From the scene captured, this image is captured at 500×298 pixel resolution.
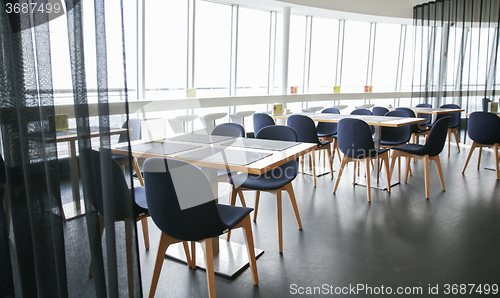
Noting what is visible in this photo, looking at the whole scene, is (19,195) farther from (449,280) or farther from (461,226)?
(461,226)

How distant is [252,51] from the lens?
7395mm

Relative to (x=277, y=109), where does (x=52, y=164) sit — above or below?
below

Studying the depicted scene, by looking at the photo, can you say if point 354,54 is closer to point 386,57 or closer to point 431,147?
point 386,57

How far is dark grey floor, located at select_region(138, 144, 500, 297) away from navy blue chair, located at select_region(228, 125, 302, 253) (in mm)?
246

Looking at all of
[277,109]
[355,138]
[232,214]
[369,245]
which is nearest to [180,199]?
[232,214]

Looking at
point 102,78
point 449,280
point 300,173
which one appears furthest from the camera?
point 300,173

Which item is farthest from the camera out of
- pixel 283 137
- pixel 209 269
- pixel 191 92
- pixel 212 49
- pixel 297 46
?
pixel 297 46

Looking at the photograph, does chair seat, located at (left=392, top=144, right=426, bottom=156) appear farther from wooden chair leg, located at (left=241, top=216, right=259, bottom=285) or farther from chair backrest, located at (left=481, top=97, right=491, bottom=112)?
chair backrest, located at (left=481, top=97, right=491, bottom=112)

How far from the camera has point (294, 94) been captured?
23.6ft

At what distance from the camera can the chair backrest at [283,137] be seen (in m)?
2.84

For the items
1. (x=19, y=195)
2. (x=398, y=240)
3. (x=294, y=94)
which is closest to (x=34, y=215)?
(x=19, y=195)

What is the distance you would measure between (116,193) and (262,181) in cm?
161

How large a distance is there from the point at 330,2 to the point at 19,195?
7.27 meters

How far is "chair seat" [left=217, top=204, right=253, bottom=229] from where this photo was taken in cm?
→ 197
